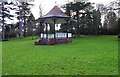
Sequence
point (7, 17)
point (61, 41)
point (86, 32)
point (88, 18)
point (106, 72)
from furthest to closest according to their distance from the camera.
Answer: point (86, 32) → point (88, 18) → point (7, 17) → point (61, 41) → point (106, 72)

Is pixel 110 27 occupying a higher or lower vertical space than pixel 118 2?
lower

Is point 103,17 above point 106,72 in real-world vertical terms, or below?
above

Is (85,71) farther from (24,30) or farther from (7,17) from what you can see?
(24,30)

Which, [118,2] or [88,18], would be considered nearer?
[118,2]

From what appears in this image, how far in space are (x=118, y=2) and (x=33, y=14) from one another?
68.7 ft

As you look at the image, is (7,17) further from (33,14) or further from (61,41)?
(61,41)

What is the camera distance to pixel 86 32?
A: 36844mm

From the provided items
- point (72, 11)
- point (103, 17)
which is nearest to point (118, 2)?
point (72, 11)

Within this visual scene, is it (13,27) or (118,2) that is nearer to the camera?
(118,2)

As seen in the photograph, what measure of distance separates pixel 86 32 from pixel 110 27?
14.5ft

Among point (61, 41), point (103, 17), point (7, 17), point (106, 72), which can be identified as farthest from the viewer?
point (103, 17)

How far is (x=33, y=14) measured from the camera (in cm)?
4178

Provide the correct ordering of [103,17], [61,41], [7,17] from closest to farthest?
[61,41]
[7,17]
[103,17]

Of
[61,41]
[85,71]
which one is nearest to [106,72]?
[85,71]
